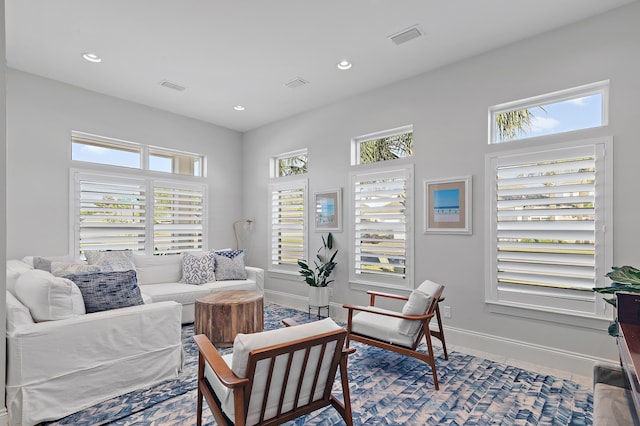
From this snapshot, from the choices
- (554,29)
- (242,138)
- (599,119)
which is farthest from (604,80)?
(242,138)

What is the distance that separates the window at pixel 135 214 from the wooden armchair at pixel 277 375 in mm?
3616

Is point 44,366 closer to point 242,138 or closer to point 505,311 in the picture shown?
point 505,311

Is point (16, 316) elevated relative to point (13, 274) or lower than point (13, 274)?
lower

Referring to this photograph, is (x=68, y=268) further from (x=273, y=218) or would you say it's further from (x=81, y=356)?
(x=273, y=218)

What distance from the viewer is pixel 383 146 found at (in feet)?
14.8

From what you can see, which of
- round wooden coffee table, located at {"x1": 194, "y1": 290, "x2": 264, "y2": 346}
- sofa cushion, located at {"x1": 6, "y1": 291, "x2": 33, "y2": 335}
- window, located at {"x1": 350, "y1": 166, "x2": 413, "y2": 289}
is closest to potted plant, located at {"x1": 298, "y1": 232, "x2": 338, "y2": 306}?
window, located at {"x1": 350, "y1": 166, "x2": 413, "y2": 289}

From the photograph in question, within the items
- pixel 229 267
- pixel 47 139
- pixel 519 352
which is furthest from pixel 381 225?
pixel 47 139

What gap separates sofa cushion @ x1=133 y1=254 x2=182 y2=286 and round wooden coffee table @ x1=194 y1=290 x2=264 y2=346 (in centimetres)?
143

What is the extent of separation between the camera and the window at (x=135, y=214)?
4.55m

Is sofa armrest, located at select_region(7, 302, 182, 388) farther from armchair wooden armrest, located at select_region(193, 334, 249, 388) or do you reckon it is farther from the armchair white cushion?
the armchair white cushion

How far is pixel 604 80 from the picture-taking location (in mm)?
2885

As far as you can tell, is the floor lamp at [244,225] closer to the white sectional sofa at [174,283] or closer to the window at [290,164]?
the window at [290,164]

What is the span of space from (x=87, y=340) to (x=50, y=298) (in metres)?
0.40

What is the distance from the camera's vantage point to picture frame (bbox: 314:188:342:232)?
15.8 ft
